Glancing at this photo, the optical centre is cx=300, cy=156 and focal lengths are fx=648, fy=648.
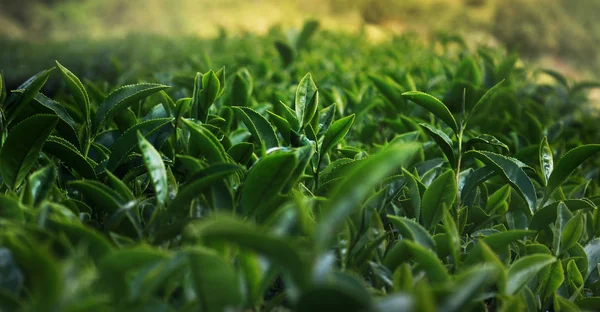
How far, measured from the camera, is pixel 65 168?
130cm

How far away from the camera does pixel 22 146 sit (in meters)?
1.11

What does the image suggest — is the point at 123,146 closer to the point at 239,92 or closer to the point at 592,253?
the point at 239,92

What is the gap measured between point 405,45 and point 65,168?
4530 millimetres

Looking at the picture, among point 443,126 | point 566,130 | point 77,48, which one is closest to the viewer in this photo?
point 443,126

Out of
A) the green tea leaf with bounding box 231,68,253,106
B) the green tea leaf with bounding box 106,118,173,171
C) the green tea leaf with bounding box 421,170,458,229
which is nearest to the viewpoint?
the green tea leaf with bounding box 421,170,458,229

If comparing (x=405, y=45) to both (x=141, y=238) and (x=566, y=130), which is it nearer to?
(x=566, y=130)

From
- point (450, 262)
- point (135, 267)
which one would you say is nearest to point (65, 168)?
point (135, 267)

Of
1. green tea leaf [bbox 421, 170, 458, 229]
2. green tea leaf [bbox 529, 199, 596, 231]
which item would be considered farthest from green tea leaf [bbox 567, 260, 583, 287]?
green tea leaf [bbox 421, 170, 458, 229]

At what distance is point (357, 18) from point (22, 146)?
1146 cm

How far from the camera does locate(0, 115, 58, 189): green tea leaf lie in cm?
109

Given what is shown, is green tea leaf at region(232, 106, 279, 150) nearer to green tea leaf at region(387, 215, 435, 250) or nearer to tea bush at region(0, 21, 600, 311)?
tea bush at region(0, 21, 600, 311)

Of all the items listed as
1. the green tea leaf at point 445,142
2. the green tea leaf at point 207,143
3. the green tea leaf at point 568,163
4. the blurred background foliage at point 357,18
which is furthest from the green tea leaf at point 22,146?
the blurred background foliage at point 357,18

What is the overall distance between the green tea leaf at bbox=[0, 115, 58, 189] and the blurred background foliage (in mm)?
8567

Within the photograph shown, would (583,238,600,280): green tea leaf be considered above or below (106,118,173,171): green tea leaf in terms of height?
below
